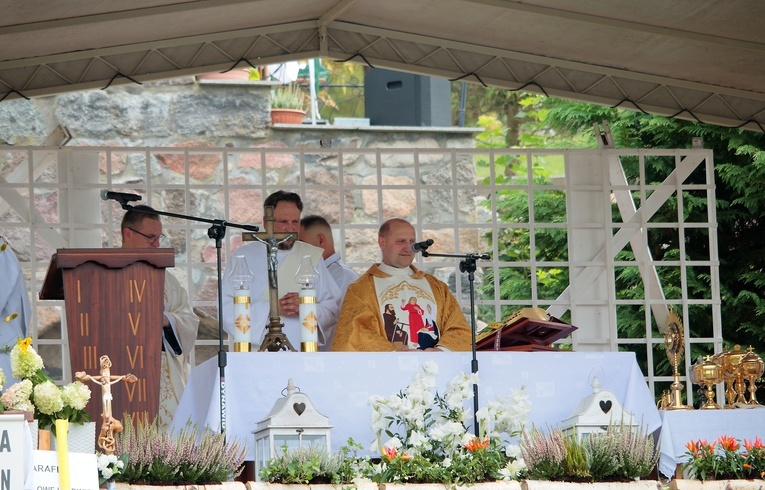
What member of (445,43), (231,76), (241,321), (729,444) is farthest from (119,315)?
(231,76)

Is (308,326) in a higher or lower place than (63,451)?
higher

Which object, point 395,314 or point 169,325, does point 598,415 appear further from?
point 169,325

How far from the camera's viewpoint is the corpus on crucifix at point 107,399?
183 inches

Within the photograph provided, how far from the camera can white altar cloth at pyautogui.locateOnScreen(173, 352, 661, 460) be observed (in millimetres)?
5555

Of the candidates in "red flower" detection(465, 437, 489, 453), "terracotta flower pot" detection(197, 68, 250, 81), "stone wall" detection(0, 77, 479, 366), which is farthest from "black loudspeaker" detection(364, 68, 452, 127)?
"red flower" detection(465, 437, 489, 453)

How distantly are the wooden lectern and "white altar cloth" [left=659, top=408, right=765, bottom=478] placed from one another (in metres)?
2.29

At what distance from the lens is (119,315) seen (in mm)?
5402

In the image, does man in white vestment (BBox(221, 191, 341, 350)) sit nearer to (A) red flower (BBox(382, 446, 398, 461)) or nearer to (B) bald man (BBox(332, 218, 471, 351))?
(B) bald man (BBox(332, 218, 471, 351))

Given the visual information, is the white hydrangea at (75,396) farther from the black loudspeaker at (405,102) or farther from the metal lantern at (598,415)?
the black loudspeaker at (405,102)

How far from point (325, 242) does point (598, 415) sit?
2975mm

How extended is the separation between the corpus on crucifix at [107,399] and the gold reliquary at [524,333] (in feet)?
6.73

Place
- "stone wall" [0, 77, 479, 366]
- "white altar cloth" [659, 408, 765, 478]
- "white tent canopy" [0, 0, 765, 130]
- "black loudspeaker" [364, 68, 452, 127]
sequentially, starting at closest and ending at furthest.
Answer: "white altar cloth" [659, 408, 765, 478], "white tent canopy" [0, 0, 765, 130], "stone wall" [0, 77, 479, 366], "black loudspeaker" [364, 68, 452, 127]

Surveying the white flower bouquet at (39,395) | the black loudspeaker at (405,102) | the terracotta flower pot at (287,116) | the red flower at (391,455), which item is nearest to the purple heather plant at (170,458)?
the white flower bouquet at (39,395)

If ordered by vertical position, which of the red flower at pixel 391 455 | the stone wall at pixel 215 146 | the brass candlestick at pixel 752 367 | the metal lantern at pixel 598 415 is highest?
the stone wall at pixel 215 146
